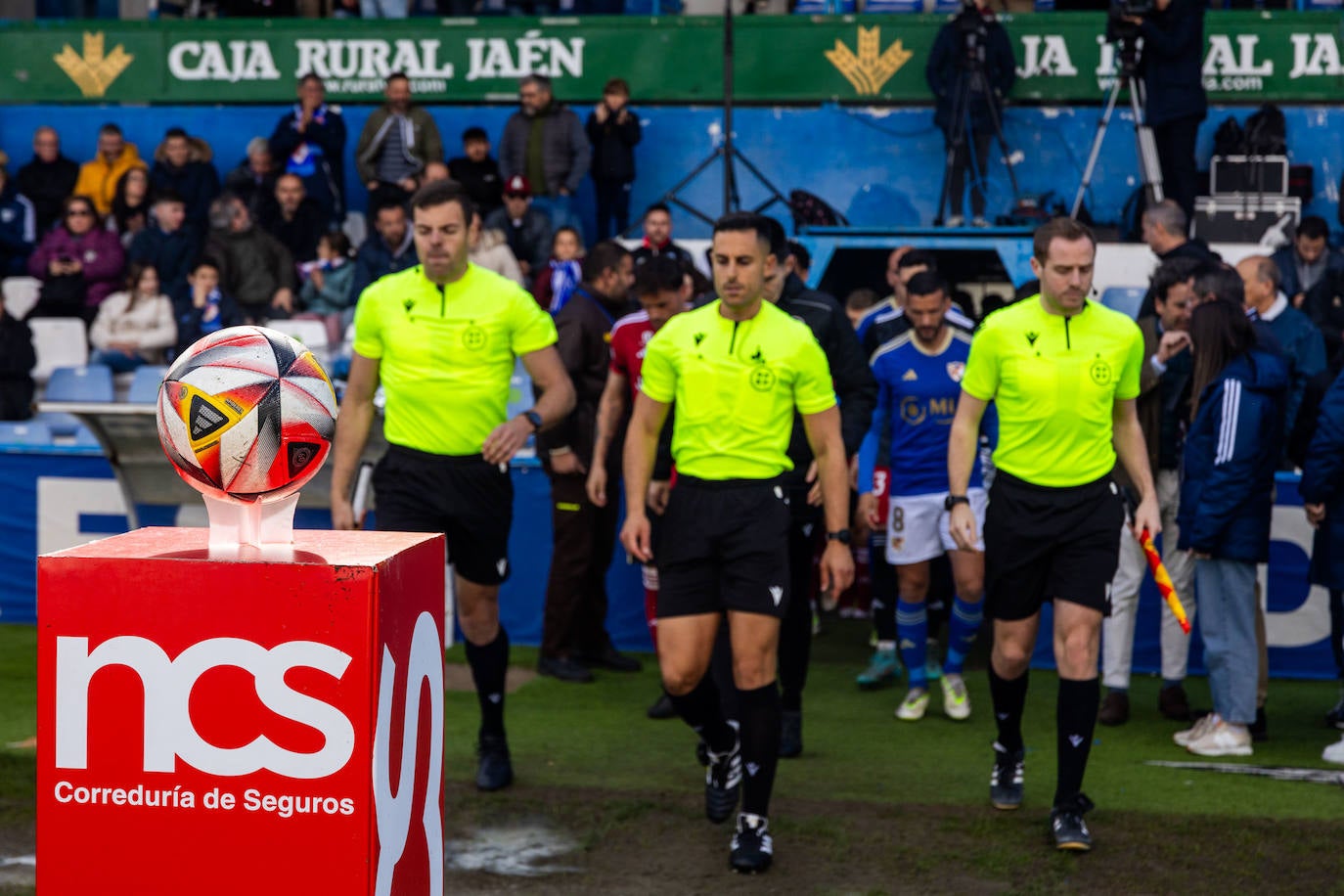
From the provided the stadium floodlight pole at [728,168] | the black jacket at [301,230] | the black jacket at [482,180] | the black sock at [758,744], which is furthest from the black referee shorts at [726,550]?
the black jacket at [301,230]

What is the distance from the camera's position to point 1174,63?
11766mm

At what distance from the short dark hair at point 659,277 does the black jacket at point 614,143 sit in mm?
6753

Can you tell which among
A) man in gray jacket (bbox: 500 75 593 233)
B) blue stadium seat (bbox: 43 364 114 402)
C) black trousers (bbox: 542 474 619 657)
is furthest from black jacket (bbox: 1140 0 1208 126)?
blue stadium seat (bbox: 43 364 114 402)

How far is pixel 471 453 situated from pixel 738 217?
1.30 metres

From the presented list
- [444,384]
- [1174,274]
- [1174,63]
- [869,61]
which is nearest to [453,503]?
[444,384]

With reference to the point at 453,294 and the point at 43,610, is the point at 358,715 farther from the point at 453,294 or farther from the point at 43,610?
the point at 453,294

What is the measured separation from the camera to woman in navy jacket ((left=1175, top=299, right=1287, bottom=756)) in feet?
20.5

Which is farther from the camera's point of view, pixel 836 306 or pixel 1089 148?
pixel 1089 148

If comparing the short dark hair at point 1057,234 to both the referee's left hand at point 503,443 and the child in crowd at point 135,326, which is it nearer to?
the referee's left hand at point 503,443

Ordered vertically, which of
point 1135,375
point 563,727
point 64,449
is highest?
point 1135,375

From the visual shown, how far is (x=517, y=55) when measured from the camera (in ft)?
48.9

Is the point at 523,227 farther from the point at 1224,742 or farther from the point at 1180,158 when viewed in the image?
the point at 1224,742

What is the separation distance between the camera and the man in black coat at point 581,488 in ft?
→ 25.6

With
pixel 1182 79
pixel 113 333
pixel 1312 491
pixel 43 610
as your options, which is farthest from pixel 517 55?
pixel 43 610
